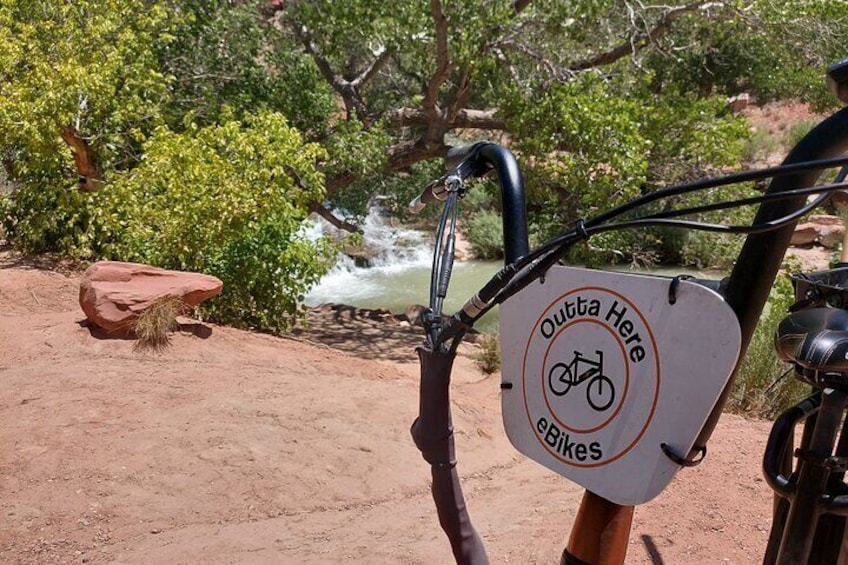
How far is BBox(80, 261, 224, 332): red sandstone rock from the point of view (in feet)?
21.8

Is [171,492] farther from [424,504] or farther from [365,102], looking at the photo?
[365,102]

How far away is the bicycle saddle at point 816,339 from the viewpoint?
1371 mm

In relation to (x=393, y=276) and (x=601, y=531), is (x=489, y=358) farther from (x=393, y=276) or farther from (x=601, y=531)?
(x=393, y=276)

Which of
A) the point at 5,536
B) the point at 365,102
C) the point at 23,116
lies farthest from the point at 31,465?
the point at 365,102

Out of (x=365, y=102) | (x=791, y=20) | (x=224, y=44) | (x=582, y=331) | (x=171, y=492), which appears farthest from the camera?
(x=365, y=102)

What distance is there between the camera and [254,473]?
4.67 m

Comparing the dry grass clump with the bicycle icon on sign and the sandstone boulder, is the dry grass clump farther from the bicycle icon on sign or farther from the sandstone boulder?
the sandstone boulder

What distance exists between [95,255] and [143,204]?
1769 mm

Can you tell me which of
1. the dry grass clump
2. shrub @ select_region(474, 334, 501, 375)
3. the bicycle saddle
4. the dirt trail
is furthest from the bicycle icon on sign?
shrub @ select_region(474, 334, 501, 375)

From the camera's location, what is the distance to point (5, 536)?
3783 mm

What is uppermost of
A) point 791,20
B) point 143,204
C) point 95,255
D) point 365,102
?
point 791,20

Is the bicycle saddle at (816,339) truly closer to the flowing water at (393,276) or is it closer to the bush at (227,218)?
the bush at (227,218)

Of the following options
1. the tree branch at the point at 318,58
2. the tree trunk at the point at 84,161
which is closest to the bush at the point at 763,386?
the tree trunk at the point at 84,161

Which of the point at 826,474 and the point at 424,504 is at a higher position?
the point at 826,474
